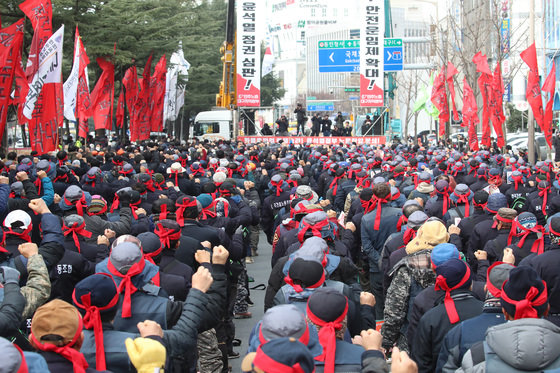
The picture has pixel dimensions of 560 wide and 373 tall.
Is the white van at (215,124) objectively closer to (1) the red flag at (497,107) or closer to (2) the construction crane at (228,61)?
(2) the construction crane at (228,61)

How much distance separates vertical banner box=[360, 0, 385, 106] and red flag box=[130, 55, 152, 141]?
1076 centimetres

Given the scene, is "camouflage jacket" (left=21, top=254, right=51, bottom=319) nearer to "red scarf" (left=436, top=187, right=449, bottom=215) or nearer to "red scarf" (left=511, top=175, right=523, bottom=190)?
"red scarf" (left=436, top=187, right=449, bottom=215)

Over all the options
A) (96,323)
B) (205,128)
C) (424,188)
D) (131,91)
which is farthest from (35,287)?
(205,128)

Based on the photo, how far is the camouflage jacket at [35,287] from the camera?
16.8 feet

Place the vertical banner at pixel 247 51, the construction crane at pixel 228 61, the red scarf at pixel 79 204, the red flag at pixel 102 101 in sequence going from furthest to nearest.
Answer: the construction crane at pixel 228 61 → the vertical banner at pixel 247 51 → the red flag at pixel 102 101 → the red scarf at pixel 79 204

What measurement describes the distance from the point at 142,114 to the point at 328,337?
74.6 feet

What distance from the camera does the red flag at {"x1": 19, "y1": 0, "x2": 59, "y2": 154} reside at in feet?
51.8

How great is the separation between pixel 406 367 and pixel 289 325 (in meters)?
0.58

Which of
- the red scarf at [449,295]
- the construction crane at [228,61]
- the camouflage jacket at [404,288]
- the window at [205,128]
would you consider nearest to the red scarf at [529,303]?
the red scarf at [449,295]

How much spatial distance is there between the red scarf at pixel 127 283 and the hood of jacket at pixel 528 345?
2.27m

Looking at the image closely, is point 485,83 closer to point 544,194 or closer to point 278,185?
point 544,194


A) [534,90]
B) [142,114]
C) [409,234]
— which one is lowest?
[409,234]

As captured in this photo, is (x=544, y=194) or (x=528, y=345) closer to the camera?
(x=528, y=345)

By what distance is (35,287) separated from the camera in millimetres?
5215
